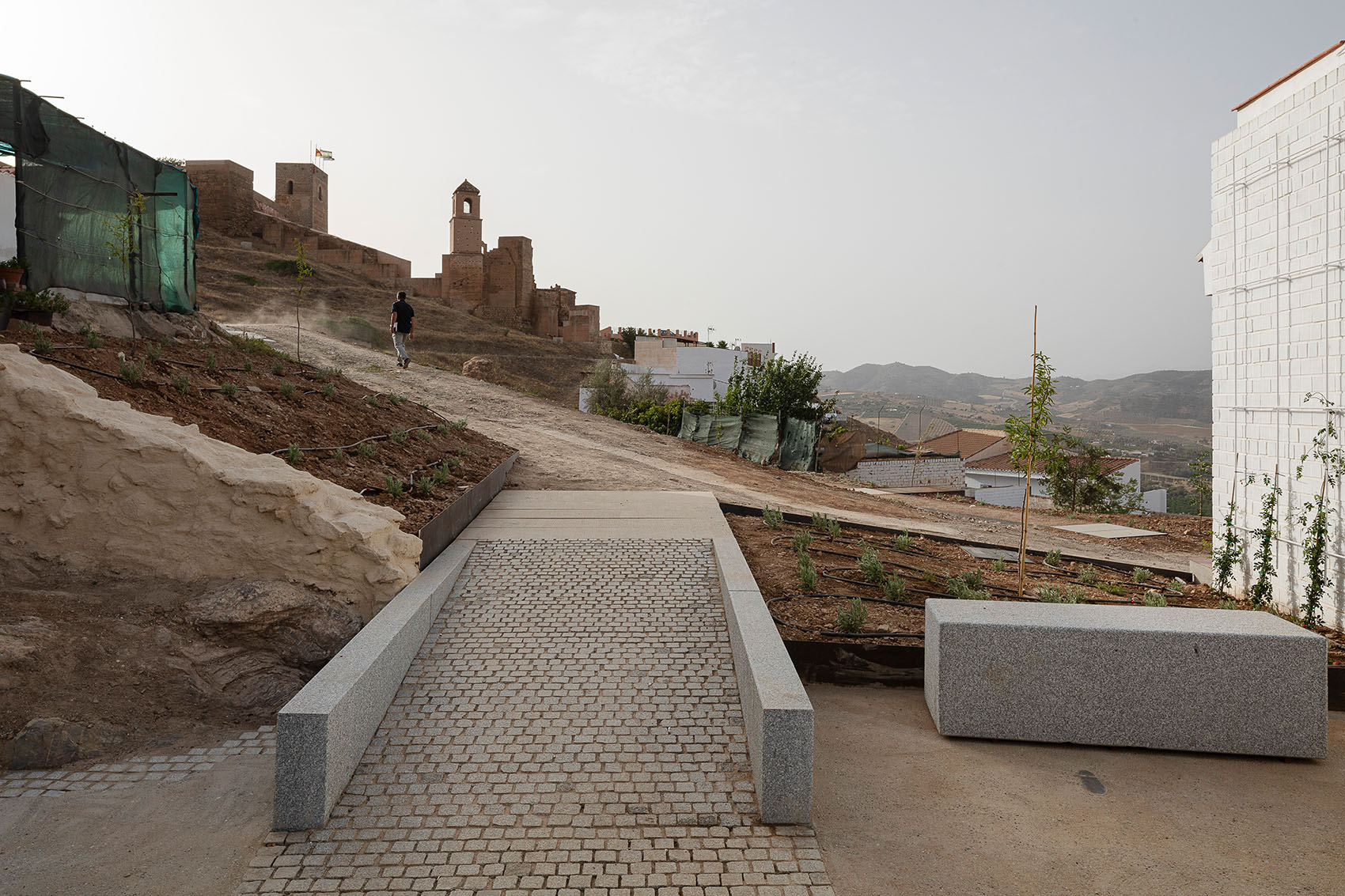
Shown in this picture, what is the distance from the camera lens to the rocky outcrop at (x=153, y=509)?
18.4 ft

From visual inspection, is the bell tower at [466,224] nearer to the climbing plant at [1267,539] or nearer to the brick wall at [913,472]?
the brick wall at [913,472]

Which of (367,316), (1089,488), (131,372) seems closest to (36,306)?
(131,372)

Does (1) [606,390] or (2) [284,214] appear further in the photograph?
(2) [284,214]

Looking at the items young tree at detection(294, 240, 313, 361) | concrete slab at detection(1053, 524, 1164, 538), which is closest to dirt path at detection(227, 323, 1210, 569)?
concrete slab at detection(1053, 524, 1164, 538)

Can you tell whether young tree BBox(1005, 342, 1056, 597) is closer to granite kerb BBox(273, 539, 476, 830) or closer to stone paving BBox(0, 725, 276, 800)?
granite kerb BBox(273, 539, 476, 830)

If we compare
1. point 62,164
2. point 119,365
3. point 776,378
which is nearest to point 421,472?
point 119,365

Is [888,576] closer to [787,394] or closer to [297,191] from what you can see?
[787,394]

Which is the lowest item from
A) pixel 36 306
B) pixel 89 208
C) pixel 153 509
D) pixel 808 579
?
pixel 808 579

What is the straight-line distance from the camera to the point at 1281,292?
6.99 m

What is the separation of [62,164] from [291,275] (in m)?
33.2

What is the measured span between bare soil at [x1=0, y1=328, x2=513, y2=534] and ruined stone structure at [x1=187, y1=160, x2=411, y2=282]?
3546cm

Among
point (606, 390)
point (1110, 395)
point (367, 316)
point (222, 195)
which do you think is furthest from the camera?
point (1110, 395)

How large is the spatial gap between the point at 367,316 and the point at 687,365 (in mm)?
16602

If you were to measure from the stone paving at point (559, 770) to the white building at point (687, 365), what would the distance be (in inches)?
1355
